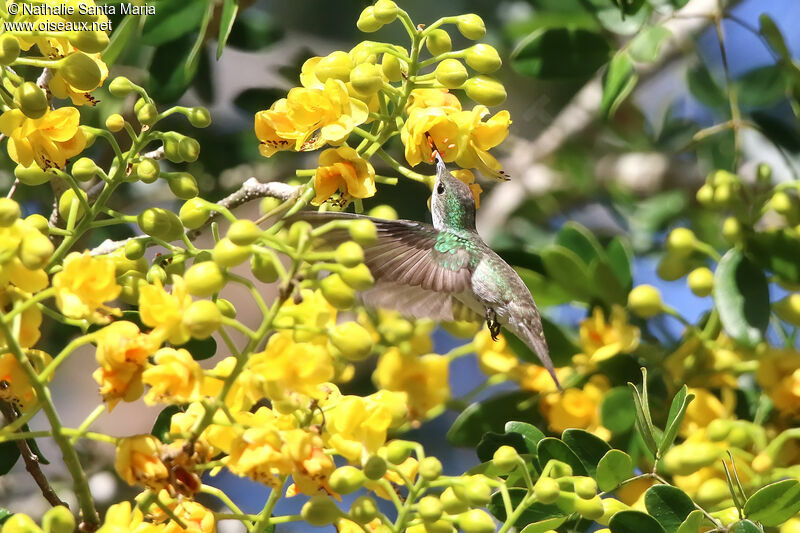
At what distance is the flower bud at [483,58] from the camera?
60.6 inches

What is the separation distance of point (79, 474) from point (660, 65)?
2737 mm

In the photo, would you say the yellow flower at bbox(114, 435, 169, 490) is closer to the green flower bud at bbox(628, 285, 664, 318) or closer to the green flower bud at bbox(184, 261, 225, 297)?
the green flower bud at bbox(184, 261, 225, 297)

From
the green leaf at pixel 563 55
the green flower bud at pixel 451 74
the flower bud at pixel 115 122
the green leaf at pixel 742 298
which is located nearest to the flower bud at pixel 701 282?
the green leaf at pixel 742 298

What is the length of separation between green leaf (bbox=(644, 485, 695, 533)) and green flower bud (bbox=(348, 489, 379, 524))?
450 mm

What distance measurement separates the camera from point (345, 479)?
1.21 metres

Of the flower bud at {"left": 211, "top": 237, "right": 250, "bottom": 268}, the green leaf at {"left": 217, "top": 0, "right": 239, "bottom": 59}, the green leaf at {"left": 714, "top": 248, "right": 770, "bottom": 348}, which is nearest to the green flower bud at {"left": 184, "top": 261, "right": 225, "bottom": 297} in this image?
the flower bud at {"left": 211, "top": 237, "right": 250, "bottom": 268}

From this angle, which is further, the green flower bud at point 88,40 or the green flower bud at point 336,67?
the green flower bud at point 336,67

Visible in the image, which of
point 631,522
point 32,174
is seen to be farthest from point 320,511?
point 32,174

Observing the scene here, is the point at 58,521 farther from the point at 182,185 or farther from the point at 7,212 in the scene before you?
the point at 182,185

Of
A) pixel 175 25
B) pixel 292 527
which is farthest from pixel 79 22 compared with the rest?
pixel 292 527

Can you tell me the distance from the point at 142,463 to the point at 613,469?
2.36 ft

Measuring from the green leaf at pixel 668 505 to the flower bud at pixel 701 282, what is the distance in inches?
31.6

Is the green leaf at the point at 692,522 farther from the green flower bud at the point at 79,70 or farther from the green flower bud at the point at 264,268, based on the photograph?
the green flower bud at the point at 79,70

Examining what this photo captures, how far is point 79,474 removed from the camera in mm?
1160
